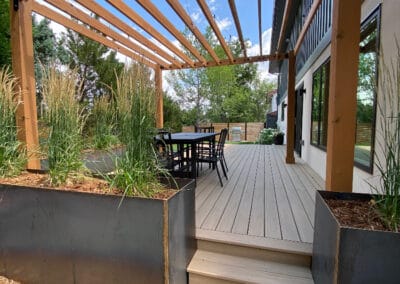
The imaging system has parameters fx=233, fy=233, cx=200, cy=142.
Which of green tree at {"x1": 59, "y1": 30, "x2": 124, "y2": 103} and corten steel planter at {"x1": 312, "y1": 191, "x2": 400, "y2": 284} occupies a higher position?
green tree at {"x1": 59, "y1": 30, "x2": 124, "y2": 103}

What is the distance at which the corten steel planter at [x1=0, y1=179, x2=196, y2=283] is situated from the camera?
1.57 m

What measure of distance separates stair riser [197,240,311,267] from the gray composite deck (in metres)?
0.14

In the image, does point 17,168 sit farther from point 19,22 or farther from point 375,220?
point 375,220

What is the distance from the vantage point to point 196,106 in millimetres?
20531

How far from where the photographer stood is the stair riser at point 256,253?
6.21ft

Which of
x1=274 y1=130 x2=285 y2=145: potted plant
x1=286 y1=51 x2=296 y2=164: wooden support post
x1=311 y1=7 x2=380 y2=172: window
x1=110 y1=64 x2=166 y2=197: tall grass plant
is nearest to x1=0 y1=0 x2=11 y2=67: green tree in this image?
x1=110 y1=64 x2=166 y2=197: tall grass plant

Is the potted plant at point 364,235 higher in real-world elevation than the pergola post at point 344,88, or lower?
lower

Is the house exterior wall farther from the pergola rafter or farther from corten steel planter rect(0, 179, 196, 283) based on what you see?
corten steel planter rect(0, 179, 196, 283)

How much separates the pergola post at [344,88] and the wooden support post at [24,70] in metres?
2.98

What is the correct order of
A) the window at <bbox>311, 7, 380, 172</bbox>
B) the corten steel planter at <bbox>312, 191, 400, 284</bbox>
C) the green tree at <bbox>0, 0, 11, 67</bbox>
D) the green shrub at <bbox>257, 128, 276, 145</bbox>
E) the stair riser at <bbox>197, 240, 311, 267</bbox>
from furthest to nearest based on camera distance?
the green shrub at <bbox>257, 128, 276, 145</bbox> < the green tree at <bbox>0, 0, 11, 67</bbox> < the window at <bbox>311, 7, 380, 172</bbox> < the stair riser at <bbox>197, 240, 311, 267</bbox> < the corten steel planter at <bbox>312, 191, 400, 284</bbox>

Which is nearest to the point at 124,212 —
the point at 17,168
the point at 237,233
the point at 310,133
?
the point at 237,233

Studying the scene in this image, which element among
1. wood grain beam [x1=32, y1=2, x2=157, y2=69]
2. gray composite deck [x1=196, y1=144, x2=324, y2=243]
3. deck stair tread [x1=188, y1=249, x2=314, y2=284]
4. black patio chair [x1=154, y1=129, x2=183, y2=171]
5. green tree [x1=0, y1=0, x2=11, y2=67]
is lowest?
deck stair tread [x1=188, y1=249, x2=314, y2=284]

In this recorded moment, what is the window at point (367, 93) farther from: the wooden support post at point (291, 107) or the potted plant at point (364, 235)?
the wooden support post at point (291, 107)

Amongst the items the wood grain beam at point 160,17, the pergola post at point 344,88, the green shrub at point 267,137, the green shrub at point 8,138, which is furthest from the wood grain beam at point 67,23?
the green shrub at point 267,137
